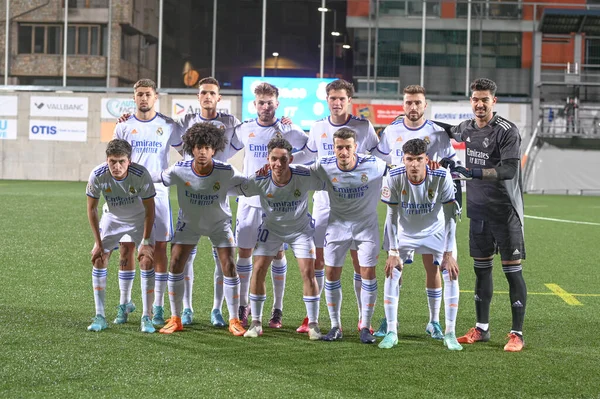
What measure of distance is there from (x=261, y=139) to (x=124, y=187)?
1.30m

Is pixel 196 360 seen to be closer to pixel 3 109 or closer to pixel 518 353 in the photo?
pixel 518 353

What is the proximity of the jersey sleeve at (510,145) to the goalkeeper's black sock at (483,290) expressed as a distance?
86cm

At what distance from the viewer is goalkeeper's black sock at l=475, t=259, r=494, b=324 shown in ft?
21.2

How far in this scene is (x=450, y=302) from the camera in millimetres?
6258

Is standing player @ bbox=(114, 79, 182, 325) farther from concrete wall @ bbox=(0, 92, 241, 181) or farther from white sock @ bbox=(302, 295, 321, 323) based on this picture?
concrete wall @ bbox=(0, 92, 241, 181)

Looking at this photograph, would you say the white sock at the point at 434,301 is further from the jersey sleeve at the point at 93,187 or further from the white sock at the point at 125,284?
the jersey sleeve at the point at 93,187

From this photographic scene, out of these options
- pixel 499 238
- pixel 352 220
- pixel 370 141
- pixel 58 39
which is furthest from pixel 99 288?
pixel 58 39

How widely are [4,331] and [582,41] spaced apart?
29121 mm

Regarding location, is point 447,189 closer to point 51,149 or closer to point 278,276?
point 278,276

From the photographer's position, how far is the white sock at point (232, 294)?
21.7 ft

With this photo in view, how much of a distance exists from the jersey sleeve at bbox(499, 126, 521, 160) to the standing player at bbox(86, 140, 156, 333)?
2.70 metres

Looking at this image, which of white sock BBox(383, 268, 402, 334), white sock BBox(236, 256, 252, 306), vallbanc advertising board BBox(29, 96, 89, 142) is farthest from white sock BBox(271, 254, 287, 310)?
vallbanc advertising board BBox(29, 96, 89, 142)

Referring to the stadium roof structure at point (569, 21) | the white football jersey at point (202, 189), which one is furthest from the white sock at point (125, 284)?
the stadium roof structure at point (569, 21)

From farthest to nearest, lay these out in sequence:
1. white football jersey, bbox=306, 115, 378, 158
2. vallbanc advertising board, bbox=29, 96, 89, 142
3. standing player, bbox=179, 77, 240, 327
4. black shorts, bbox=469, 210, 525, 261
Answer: vallbanc advertising board, bbox=29, 96, 89, 142 → white football jersey, bbox=306, 115, 378, 158 → standing player, bbox=179, 77, 240, 327 → black shorts, bbox=469, 210, 525, 261
